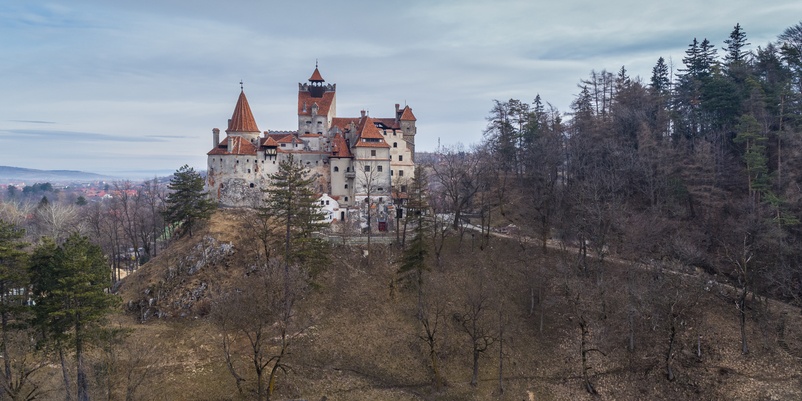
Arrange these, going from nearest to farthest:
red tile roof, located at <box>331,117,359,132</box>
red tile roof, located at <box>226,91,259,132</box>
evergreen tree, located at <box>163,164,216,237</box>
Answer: evergreen tree, located at <box>163,164,216,237</box> → red tile roof, located at <box>226,91,259,132</box> → red tile roof, located at <box>331,117,359,132</box>

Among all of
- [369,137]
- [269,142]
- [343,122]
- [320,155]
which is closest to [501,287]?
[369,137]

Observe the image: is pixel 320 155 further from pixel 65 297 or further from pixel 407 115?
pixel 65 297

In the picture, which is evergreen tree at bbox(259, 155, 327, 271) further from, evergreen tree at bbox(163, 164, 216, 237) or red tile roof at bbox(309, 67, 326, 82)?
red tile roof at bbox(309, 67, 326, 82)

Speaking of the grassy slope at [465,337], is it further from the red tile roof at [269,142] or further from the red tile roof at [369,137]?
the red tile roof at [369,137]

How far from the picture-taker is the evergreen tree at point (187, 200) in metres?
44.2

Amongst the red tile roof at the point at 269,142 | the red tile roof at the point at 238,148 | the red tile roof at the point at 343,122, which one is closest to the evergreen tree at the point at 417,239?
the red tile roof at the point at 343,122

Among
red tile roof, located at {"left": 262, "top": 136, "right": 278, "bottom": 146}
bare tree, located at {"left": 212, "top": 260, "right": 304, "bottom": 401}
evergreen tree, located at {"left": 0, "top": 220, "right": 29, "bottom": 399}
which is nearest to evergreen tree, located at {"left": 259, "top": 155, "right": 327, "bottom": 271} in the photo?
bare tree, located at {"left": 212, "top": 260, "right": 304, "bottom": 401}

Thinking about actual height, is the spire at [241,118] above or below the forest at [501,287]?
above

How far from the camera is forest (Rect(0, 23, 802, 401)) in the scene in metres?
28.1

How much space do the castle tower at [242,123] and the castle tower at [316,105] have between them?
633 cm

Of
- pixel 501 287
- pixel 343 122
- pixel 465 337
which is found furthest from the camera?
pixel 343 122

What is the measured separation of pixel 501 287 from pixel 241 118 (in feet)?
115

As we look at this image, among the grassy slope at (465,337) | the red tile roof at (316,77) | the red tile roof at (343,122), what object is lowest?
the grassy slope at (465,337)

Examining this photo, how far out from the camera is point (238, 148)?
5194 centimetres
